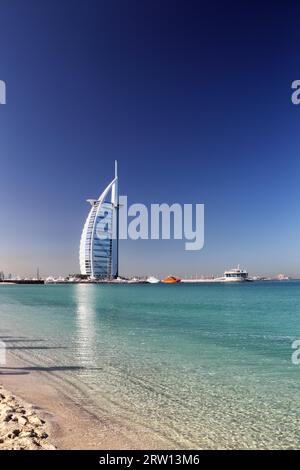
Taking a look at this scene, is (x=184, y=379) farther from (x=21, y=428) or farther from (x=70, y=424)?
(x=21, y=428)

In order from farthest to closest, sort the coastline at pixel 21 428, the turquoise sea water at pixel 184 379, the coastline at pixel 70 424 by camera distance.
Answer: the turquoise sea water at pixel 184 379 < the coastline at pixel 70 424 < the coastline at pixel 21 428

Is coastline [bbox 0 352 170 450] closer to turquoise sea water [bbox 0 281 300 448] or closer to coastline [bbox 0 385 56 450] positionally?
coastline [bbox 0 385 56 450]

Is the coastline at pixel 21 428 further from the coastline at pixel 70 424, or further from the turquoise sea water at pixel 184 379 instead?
the turquoise sea water at pixel 184 379

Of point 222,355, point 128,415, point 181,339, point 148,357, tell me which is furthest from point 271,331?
point 128,415

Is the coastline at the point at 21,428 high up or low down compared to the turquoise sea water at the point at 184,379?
up

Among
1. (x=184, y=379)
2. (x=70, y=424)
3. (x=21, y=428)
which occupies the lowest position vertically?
(x=184, y=379)

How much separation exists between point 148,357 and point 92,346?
169 inches

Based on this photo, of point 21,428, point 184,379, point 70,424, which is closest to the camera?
point 21,428

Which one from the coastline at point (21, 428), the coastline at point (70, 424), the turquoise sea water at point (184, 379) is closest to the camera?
the coastline at point (21, 428)

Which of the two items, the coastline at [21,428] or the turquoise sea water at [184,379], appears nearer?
the coastline at [21,428]

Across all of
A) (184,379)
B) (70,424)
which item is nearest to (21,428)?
(70,424)

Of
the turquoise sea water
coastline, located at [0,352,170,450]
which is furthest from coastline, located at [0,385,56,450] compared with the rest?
the turquoise sea water

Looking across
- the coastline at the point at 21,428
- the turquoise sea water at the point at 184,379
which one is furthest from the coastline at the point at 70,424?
the turquoise sea water at the point at 184,379
